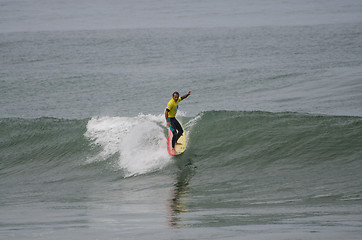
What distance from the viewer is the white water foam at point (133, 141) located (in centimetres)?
1472

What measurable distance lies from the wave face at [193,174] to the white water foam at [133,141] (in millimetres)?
45

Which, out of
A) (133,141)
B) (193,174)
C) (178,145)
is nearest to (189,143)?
(178,145)

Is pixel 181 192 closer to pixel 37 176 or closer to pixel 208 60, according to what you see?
pixel 37 176

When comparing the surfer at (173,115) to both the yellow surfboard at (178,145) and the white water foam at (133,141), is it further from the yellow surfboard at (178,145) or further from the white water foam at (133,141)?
the white water foam at (133,141)

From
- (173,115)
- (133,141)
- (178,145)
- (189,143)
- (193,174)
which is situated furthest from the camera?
(133,141)

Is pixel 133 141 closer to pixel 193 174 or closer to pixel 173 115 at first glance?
pixel 173 115

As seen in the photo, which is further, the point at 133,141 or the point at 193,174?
the point at 133,141

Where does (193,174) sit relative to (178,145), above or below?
below

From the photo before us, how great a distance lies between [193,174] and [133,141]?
342 centimetres

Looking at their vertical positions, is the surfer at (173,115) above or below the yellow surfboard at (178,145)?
above

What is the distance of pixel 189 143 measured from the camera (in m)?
15.5

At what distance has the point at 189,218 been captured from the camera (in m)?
8.88

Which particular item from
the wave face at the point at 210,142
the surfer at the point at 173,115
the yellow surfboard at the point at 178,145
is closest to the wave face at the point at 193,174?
the wave face at the point at 210,142

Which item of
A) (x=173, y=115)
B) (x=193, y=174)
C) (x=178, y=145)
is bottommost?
(x=193, y=174)
